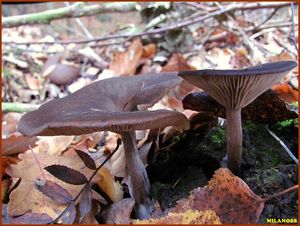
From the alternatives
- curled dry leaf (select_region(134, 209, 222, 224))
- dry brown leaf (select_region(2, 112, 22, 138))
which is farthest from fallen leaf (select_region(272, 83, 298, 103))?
dry brown leaf (select_region(2, 112, 22, 138))

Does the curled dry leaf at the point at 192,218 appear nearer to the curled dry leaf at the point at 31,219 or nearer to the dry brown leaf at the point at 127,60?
the curled dry leaf at the point at 31,219

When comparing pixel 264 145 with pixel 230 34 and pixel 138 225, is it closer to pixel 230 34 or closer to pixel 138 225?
pixel 138 225

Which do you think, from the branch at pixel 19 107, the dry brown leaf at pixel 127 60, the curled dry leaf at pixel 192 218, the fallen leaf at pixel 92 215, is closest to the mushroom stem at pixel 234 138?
the curled dry leaf at pixel 192 218

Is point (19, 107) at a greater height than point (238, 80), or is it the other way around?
point (238, 80)

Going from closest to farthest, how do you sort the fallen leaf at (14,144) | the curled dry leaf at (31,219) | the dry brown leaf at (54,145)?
the curled dry leaf at (31,219) → the fallen leaf at (14,144) → the dry brown leaf at (54,145)

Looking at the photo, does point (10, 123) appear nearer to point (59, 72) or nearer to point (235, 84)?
point (59, 72)

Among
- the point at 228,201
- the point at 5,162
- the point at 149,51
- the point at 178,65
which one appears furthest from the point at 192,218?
the point at 149,51
